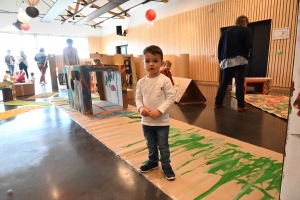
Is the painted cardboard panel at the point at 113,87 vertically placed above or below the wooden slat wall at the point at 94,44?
below

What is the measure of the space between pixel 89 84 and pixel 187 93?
6.29 feet

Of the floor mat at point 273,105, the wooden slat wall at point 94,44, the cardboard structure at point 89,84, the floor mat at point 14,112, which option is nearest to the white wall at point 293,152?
the floor mat at point 273,105

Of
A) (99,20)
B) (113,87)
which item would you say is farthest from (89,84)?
(99,20)

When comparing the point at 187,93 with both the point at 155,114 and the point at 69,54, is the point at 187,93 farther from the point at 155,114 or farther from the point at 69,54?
the point at 69,54

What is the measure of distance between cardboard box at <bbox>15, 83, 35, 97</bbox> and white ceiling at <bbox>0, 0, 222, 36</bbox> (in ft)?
20.0

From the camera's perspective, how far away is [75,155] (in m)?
1.76

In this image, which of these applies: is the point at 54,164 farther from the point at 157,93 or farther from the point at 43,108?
the point at 43,108

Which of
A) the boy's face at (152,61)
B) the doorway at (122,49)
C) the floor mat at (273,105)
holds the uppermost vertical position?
the doorway at (122,49)

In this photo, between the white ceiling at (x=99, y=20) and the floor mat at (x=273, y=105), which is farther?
the white ceiling at (x=99, y=20)

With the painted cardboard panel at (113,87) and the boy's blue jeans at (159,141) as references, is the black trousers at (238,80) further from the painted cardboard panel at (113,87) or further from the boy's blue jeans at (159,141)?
the boy's blue jeans at (159,141)

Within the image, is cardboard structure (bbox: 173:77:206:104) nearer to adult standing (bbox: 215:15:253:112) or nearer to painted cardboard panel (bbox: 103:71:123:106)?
adult standing (bbox: 215:15:253:112)

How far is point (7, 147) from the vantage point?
199 centimetres

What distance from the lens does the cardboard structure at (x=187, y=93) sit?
3764 millimetres

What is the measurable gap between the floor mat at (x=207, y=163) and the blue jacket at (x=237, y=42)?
4.62ft
